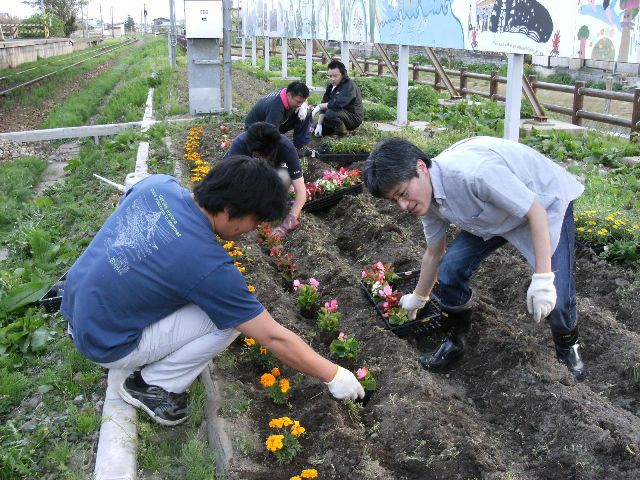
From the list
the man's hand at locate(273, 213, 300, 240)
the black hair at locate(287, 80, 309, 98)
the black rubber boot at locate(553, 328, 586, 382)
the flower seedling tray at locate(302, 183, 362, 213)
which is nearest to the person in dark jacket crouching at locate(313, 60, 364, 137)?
the black hair at locate(287, 80, 309, 98)

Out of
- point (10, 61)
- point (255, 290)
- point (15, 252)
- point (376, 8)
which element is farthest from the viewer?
point (10, 61)

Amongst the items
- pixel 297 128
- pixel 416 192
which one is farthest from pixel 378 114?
pixel 416 192

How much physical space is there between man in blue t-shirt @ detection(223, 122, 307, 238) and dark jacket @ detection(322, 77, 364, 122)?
12.2ft

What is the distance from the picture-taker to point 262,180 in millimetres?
2473

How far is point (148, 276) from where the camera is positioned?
2.53 meters

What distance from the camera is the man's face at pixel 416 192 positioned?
275 centimetres

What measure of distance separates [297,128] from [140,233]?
4.73 meters

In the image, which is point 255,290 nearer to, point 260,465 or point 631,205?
point 260,465

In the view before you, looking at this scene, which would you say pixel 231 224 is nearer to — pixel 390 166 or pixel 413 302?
pixel 390 166

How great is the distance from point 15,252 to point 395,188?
157 inches

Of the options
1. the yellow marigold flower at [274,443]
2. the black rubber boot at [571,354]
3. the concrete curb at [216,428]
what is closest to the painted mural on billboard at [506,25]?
the black rubber boot at [571,354]

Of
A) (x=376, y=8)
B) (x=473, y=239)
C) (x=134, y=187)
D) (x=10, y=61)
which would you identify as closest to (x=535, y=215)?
(x=473, y=239)

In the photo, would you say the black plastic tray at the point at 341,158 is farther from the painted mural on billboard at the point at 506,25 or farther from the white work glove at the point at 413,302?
the white work glove at the point at 413,302

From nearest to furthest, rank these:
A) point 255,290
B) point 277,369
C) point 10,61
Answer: point 277,369, point 255,290, point 10,61
